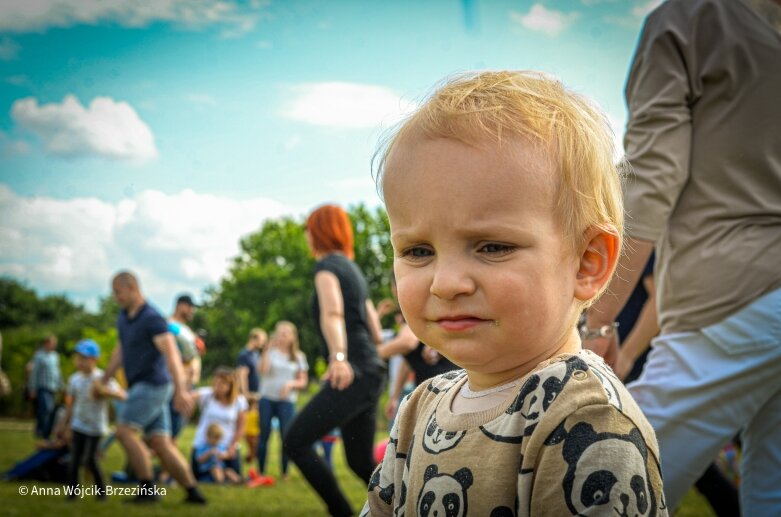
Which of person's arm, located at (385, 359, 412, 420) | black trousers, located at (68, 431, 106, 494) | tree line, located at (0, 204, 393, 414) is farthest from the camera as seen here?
tree line, located at (0, 204, 393, 414)

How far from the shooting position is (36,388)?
53.9ft

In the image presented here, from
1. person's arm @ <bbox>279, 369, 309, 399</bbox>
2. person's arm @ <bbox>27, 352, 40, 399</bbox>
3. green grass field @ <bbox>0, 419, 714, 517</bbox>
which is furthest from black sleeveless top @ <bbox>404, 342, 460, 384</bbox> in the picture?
person's arm @ <bbox>27, 352, 40, 399</bbox>

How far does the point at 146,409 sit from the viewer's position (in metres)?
6.65

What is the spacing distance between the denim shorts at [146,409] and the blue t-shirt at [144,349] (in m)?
0.07

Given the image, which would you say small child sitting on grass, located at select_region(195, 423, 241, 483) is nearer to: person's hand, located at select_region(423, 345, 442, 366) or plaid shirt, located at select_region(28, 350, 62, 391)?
person's hand, located at select_region(423, 345, 442, 366)

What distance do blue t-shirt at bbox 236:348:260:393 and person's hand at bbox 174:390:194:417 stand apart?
5274 mm

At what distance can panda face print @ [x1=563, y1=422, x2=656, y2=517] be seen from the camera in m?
1.19

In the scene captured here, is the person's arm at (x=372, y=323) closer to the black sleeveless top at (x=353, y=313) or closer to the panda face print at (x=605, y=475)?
the black sleeveless top at (x=353, y=313)

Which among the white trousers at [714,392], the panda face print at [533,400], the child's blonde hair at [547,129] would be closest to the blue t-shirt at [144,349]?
the white trousers at [714,392]

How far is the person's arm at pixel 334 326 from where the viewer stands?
4.65m

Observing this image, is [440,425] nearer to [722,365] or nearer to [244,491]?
[722,365]

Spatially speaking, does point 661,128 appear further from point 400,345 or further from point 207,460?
point 207,460

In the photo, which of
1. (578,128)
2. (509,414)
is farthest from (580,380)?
(578,128)

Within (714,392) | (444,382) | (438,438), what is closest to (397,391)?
(714,392)
